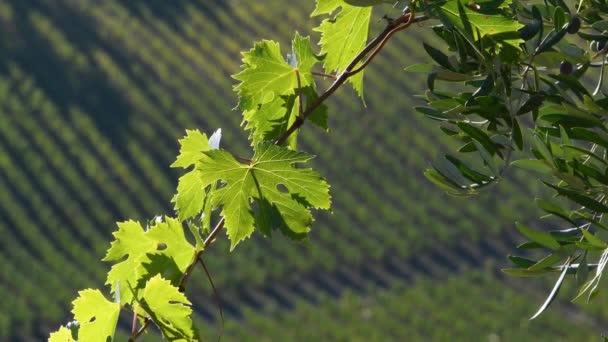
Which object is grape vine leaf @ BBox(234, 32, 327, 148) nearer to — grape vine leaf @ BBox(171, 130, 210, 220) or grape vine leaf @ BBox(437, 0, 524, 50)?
grape vine leaf @ BBox(171, 130, 210, 220)

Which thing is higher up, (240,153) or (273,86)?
(273,86)

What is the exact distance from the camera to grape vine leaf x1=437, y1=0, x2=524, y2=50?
74cm

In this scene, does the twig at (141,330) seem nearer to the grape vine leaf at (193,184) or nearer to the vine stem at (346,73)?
the vine stem at (346,73)

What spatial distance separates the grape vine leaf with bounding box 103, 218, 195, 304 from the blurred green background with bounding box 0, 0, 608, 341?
25.2 ft

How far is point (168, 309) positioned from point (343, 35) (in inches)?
12.2

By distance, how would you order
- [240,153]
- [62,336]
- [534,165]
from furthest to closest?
[240,153] → [62,336] → [534,165]

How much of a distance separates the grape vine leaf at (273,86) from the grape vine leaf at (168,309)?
19cm

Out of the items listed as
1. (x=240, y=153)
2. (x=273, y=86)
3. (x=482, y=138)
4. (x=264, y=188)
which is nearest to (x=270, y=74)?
(x=273, y=86)

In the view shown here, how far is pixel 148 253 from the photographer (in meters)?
0.88

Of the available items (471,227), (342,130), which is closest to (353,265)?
(471,227)

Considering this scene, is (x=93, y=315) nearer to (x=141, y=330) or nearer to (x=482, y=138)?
(x=141, y=330)

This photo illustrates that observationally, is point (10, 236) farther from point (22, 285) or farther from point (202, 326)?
point (202, 326)

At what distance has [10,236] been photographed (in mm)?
11117

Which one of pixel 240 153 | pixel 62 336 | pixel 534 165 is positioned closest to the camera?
pixel 534 165
